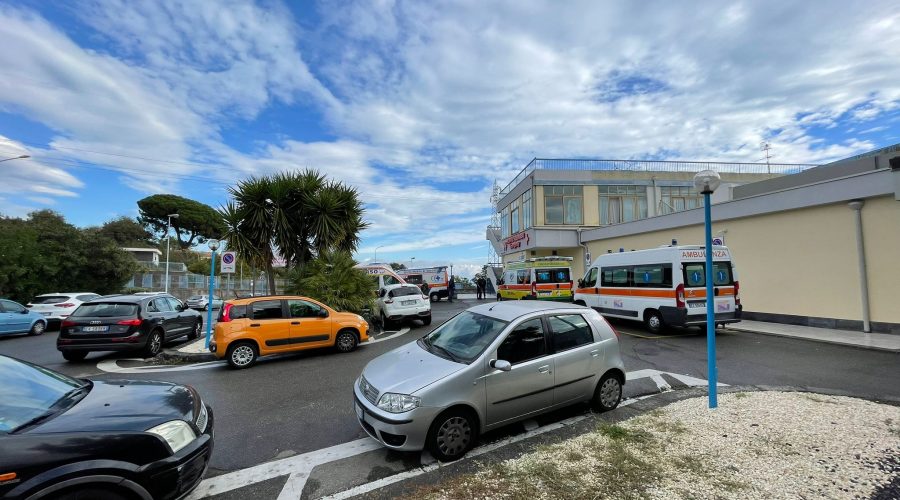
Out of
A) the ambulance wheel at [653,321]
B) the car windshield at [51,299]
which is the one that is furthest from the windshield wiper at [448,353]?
the car windshield at [51,299]

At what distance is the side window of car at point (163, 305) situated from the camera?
1032 cm

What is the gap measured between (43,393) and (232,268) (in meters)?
7.83

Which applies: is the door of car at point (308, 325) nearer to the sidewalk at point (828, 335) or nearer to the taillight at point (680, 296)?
the taillight at point (680, 296)

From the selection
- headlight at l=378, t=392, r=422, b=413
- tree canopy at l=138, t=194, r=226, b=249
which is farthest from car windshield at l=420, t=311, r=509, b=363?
tree canopy at l=138, t=194, r=226, b=249

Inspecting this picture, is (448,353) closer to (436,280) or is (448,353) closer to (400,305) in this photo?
(400,305)

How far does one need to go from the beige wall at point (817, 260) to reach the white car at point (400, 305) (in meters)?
11.2

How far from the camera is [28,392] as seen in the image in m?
3.07

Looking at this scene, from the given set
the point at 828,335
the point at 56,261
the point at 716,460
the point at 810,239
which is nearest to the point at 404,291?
the point at 716,460

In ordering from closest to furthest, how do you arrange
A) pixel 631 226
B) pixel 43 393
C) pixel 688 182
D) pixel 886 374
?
pixel 43 393 < pixel 886 374 < pixel 631 226 < pixel 688 182

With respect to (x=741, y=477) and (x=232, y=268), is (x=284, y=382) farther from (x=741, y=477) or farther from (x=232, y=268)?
(x=741, y=477)

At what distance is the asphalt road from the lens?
4.51 meters

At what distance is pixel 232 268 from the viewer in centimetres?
1055

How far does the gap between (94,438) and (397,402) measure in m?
2.20

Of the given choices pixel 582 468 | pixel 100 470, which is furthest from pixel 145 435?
pixel 582 468
